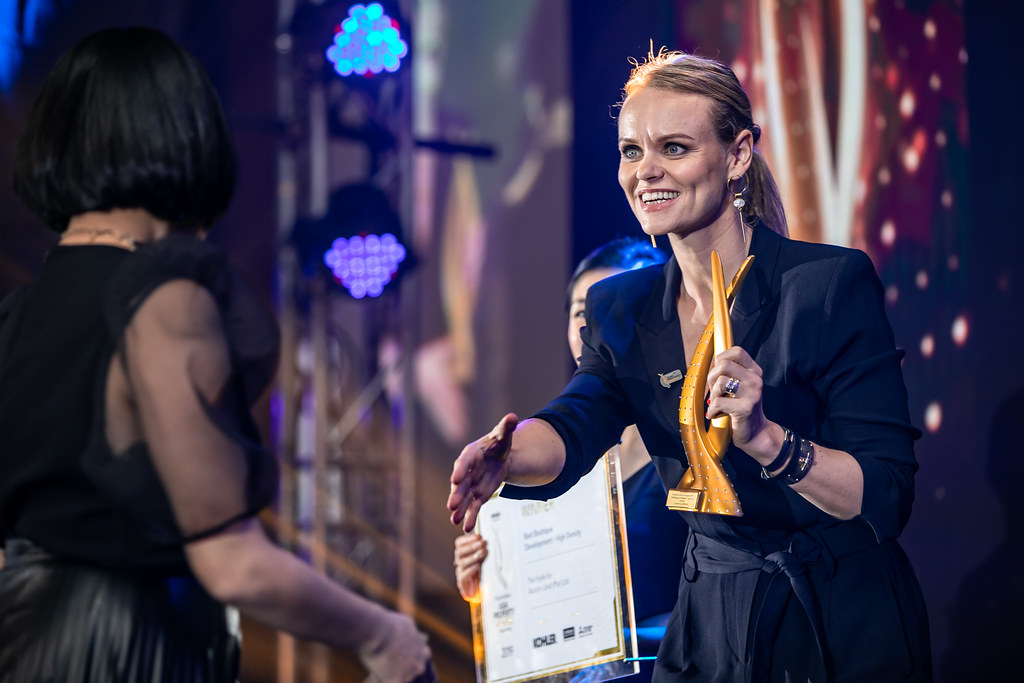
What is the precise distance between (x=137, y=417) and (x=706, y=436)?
818 millimetres

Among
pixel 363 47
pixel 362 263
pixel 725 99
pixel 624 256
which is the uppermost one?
pixel 363 47

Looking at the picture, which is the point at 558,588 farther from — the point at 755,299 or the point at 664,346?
the point at 755,299

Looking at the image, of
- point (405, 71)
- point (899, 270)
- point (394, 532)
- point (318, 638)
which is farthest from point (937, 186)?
point (394, 532)

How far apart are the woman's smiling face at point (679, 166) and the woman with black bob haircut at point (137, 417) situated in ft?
2.33

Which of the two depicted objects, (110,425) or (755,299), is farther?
(755,299)

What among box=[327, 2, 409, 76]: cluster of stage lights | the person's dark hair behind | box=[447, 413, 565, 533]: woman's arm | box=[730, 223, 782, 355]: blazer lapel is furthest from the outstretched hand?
box=[327, 2, 409, 76]: cluster of stage lights

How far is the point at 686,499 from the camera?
63.0 inches

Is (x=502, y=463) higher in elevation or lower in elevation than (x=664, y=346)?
lower

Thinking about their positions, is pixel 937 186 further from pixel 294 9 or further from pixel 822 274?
pixel 294 9

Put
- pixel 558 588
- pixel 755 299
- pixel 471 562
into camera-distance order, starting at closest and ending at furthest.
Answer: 1. pixel 755 299
2. pixel 558 588
3. pixel 471 562

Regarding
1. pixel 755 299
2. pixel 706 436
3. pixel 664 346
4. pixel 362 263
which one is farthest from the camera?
pixel 362 263

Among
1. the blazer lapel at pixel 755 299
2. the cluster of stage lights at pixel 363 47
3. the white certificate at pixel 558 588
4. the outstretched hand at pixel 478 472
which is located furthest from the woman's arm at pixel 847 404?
the cluster of stage lights at pixel 363 47

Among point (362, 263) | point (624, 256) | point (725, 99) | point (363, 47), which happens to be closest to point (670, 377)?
point (725, 99)

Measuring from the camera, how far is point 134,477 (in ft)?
4.26
